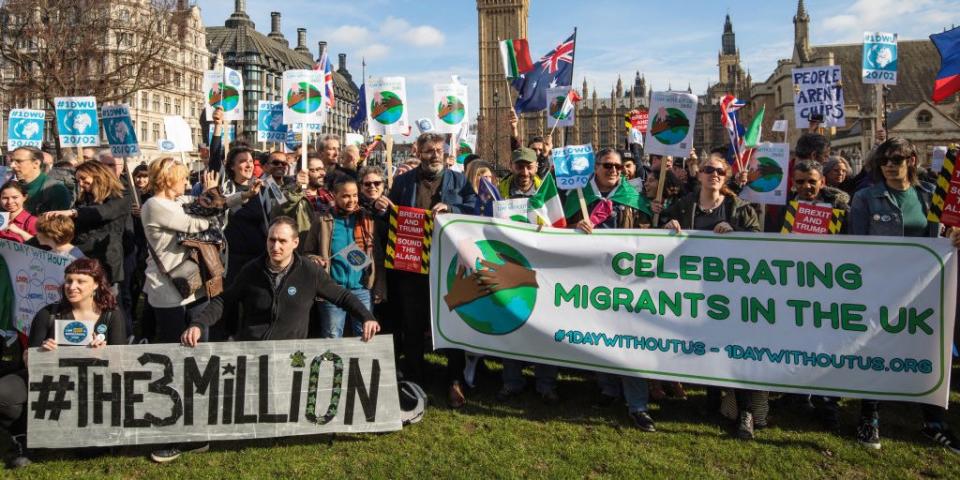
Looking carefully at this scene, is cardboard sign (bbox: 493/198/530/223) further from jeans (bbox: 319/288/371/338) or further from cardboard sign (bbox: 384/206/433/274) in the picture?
jeans (bbox: 319/288/371/338)

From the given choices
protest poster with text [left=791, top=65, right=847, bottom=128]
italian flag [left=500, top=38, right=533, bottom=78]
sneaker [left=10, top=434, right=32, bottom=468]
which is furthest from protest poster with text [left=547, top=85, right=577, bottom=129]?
sneaker [left=10, top=434, right=32, bottom=468]

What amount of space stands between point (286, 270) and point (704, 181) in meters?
3.35

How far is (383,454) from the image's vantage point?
4.44 meters

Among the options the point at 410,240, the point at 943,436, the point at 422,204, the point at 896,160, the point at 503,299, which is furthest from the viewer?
the point at 422,204

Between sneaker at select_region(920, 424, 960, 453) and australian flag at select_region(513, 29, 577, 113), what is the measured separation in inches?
235

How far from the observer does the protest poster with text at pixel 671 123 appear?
6.00m

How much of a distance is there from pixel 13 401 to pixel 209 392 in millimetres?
1253

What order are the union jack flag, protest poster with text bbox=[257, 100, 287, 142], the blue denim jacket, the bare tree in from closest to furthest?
1. the blue denim jacket
2. the union jack flag
3. protest poster with text bbox=[257, 100, 287, 142]
4. the bare tree

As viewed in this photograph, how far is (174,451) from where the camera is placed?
437 cm

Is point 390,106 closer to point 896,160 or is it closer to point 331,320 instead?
point 331,320

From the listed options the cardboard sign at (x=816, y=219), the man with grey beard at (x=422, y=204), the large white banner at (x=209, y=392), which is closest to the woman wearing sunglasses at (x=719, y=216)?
the cardboard sign at (x=816, y=219)

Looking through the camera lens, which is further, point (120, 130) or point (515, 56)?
point (515, 56)

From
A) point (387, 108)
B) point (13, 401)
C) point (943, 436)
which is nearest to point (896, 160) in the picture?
point (943, 436)

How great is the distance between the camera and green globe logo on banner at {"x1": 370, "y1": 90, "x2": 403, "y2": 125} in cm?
805
